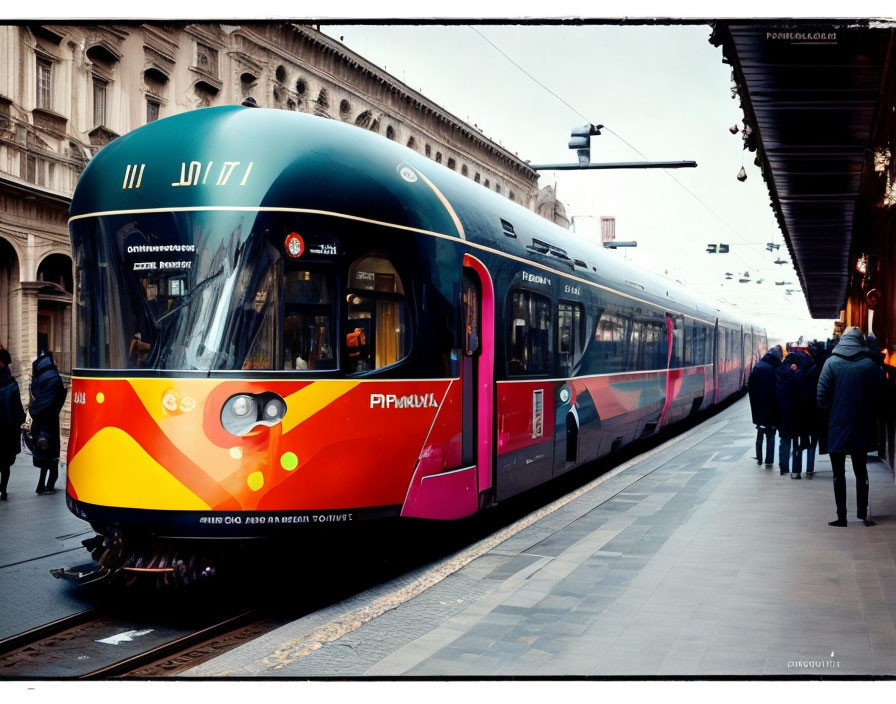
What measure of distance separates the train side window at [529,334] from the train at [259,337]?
119 cm

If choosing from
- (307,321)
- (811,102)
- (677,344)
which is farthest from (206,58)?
(677,344)

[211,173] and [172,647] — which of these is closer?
[172,647]

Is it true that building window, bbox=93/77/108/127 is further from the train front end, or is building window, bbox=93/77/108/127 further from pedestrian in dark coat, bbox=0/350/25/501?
pedestrian in dark coat, bbox=0/350/25/501

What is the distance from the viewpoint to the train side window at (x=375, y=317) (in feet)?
23.7

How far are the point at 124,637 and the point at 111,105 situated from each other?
5678 mm

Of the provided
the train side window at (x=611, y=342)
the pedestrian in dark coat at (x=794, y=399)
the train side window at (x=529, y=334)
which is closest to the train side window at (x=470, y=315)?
the train side window at (x=529, y=334)

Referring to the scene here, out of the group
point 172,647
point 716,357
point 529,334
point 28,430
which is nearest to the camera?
point 172,647

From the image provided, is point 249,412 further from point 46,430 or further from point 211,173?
point 46,430

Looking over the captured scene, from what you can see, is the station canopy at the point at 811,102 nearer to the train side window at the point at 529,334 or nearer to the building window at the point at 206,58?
the train side window at the point at 529,334

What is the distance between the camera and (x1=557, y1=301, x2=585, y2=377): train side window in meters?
11.2

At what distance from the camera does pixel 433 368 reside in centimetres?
786

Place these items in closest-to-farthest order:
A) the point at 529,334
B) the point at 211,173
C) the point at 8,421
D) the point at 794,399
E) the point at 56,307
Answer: the point at 211,173, the point at 56,307, the point at 529,334, the point at 8,421, the point at 794,399

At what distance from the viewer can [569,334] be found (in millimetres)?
11531

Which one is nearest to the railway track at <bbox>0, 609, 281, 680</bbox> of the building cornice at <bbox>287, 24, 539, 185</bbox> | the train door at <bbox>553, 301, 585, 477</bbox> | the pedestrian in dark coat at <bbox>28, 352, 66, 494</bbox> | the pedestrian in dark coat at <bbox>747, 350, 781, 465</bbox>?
the pedestrian in dark coat at <bbox>28, 352, 66, 494</bbox>
